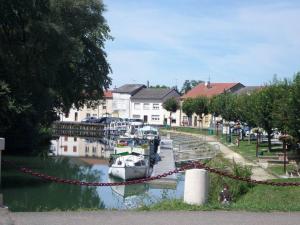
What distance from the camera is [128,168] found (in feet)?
139

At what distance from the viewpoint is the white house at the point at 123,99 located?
144712mm

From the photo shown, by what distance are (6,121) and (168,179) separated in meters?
11.7

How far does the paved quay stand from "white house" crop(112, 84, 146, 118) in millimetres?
131514

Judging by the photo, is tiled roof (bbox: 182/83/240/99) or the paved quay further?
A: tiled roof (bbox: 182/83/240/99)

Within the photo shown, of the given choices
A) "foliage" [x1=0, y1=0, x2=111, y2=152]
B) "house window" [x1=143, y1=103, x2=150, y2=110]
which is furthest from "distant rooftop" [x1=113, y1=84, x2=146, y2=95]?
"foliage" [x1=0, y1=0, x2=111, y2=152]

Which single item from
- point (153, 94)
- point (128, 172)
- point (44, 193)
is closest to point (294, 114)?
point (128, 172)

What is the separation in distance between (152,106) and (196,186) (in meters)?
125

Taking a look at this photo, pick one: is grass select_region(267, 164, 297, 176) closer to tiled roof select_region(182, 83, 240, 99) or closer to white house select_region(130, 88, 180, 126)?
tiled roof select_region(182, 83, 240, 99)

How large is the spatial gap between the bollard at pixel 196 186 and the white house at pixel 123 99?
130453 mm

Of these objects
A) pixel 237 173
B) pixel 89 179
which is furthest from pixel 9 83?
pixel 237 173

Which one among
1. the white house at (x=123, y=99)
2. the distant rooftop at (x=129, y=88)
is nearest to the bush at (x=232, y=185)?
the white house at (x=123, y=99)

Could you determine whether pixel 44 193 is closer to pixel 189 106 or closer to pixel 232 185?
pixel 232 185

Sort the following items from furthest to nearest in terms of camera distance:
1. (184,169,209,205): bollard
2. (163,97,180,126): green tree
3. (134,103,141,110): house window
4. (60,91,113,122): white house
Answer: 1. (60,91,113,122): white house
2. (134,103,141,110): house window
3. (163,97,180,126): green tree
4. (184,169,209,205): bollard

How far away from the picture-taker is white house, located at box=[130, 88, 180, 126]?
13588 centimetres
